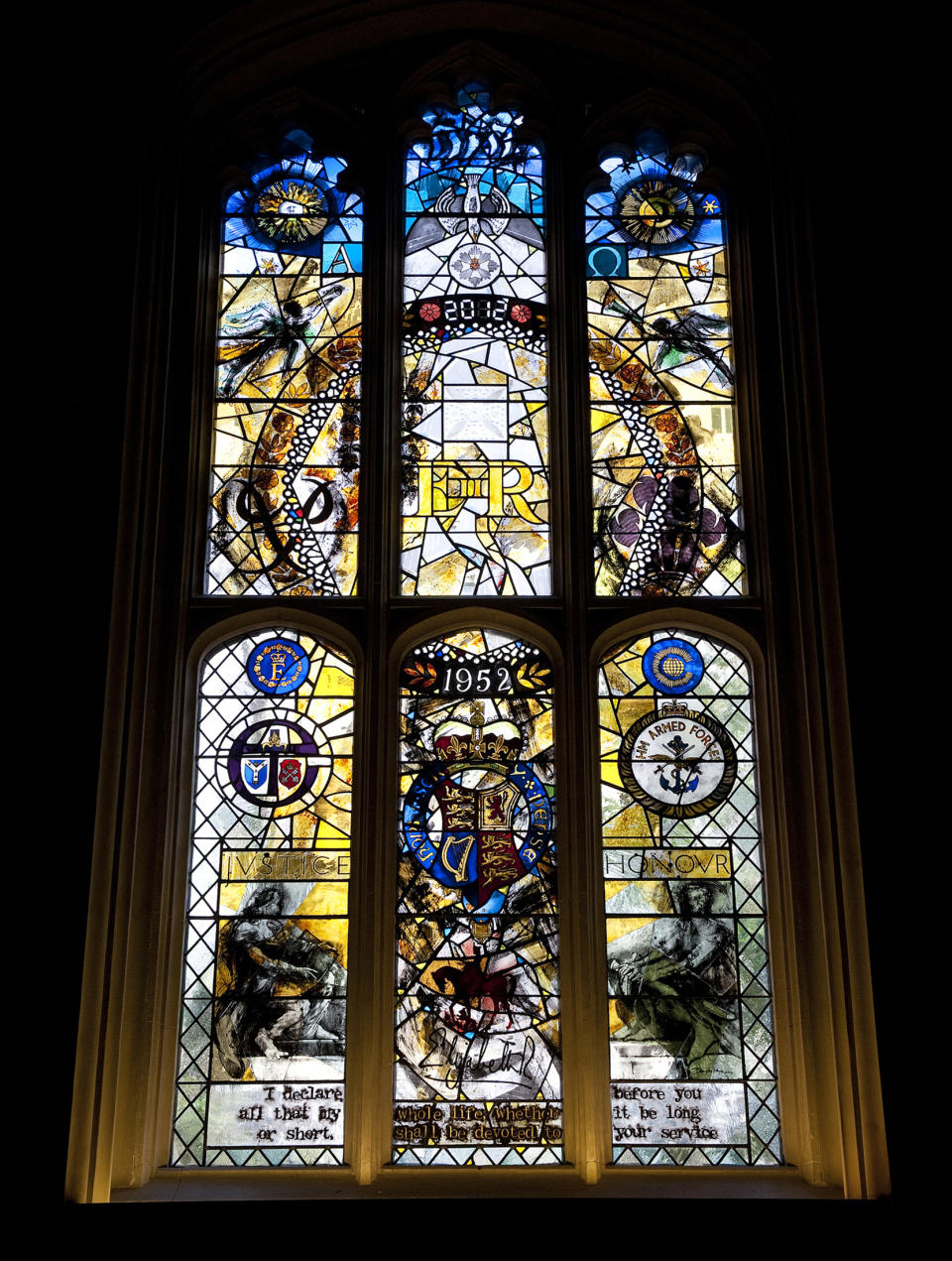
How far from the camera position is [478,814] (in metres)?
→ 4.57

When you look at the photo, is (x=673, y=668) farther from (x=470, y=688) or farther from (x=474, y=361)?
(x=474, y=361)

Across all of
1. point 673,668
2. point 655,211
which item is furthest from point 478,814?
point 655,211

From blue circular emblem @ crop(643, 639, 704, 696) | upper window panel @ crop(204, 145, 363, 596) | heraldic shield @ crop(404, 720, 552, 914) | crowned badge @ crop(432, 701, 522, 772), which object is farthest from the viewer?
upper window panel @ crop(204, 145, 363, 596)

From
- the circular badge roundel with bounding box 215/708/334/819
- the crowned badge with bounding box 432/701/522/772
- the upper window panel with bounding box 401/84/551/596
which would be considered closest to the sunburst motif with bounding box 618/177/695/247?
the upper window panel with bounding box 401/84/551/596

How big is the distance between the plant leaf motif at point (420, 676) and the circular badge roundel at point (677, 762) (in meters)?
0.65

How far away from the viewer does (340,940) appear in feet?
14.5

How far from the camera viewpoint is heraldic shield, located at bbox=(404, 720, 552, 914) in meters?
4.50

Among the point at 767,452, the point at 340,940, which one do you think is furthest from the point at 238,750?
the point at 767,452

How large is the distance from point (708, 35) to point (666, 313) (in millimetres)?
1048

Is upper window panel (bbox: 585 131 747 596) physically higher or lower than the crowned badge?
higher

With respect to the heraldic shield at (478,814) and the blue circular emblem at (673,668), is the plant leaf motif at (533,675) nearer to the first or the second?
the heraldic shield at (478,814)

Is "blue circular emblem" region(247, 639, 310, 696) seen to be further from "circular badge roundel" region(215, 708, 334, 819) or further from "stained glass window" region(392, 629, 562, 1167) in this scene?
"stained glass window" region(392, 629, 562, 1167)

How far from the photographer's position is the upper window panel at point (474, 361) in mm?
4891

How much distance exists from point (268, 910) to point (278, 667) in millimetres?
786
